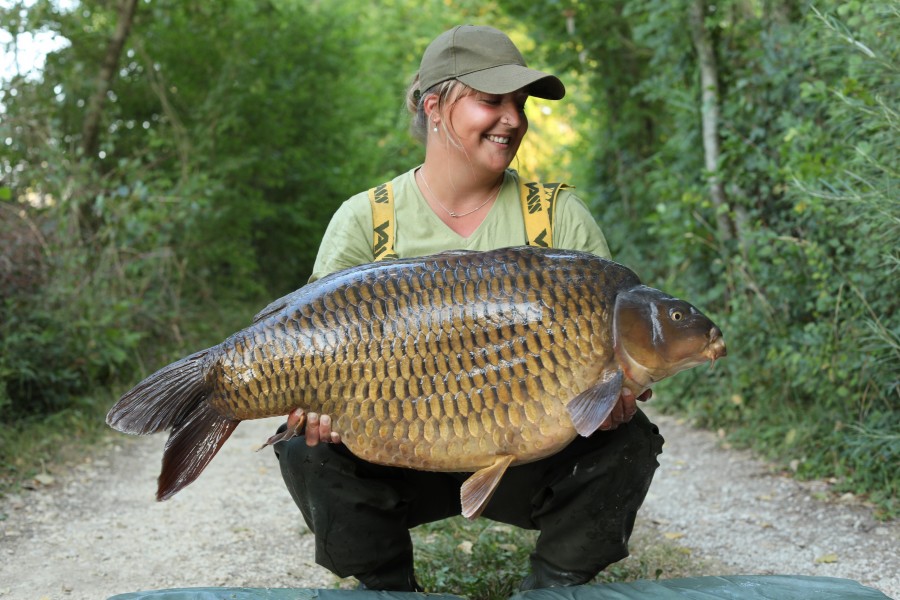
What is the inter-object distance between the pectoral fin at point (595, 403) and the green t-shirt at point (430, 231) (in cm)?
54

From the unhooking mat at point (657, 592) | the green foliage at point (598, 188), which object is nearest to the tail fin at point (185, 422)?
the unhooking mat at point (657, 592)

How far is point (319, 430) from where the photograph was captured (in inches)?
86.0

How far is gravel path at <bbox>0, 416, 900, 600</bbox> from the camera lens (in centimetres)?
308

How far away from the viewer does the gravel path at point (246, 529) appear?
3078 mm

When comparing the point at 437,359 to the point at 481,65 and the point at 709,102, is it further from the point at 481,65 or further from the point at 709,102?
the point at 709,102

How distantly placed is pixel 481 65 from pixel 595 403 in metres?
0.89

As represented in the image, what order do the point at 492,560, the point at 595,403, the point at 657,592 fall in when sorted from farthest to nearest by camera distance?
the point at 492,560
the point at 657,592
the point at 595,403

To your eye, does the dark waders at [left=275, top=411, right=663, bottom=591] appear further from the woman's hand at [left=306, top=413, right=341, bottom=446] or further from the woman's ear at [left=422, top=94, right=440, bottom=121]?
the woman's ear at [left=422, top=94, right=440, bottom=121]

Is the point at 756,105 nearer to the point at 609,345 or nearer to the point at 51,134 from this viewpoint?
the point at 609,345

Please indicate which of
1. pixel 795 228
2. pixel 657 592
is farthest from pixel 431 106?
pixel 795 228

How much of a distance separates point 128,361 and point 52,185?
1117 mm

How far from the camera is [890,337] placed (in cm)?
371

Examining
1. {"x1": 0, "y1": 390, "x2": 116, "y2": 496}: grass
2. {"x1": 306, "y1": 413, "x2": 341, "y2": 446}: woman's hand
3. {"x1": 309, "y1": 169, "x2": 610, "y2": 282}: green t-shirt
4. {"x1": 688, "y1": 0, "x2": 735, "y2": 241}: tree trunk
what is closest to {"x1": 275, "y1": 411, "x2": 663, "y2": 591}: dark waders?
{"x1": 306, "y1": 413, "x2": 341, "y2": 446}: woman's hand

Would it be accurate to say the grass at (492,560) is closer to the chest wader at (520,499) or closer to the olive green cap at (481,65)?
the chest wader at (520,499)
